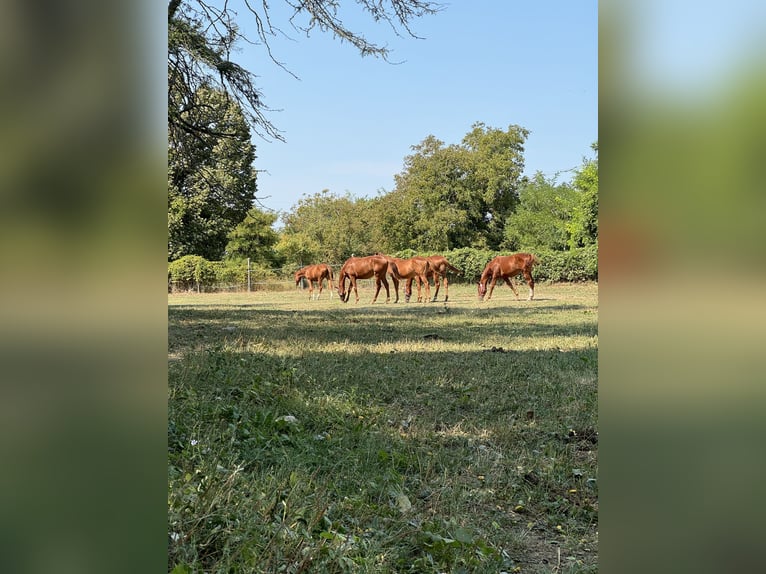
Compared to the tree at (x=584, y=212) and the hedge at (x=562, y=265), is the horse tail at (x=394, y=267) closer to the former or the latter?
the hedge at (x=562, y=265)

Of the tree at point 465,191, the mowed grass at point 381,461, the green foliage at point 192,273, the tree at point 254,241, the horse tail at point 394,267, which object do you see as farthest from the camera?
the tree at point 465,191

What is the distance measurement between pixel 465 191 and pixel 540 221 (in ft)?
15.7

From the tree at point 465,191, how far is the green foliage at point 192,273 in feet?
44.2

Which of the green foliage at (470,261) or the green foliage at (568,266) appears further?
the green foliage at (470,261)

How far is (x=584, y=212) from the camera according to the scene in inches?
1131

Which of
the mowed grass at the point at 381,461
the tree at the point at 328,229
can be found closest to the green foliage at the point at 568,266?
the tree at the point at 328,229

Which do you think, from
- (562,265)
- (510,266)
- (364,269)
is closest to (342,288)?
(364,269)

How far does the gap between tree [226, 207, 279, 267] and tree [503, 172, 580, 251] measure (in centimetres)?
1349

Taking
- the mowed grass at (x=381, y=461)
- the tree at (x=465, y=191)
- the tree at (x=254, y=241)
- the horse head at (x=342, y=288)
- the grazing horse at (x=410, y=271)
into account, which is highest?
the tree at (x=465, y=191)

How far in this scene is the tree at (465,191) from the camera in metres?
33.9
